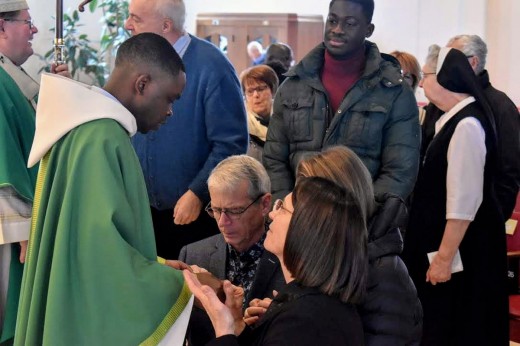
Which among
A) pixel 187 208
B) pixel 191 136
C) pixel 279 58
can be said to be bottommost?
pixel 187 208

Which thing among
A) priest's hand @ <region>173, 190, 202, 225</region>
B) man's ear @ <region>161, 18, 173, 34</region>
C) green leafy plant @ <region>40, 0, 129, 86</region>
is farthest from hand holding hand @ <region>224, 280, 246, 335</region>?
green leafy plant @ <region>40, 0, 129, 86</region>

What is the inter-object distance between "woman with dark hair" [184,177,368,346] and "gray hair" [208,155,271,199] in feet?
2.49

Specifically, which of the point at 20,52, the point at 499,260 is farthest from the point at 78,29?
the point at 499,260

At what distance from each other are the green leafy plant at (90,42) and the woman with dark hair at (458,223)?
187 inches

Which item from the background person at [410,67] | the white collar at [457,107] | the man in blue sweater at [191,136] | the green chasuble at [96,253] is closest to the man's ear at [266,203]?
the man in blue sweater at [191,136]

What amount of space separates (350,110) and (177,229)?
0.80m

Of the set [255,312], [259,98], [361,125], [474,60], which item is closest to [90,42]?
[259,98]

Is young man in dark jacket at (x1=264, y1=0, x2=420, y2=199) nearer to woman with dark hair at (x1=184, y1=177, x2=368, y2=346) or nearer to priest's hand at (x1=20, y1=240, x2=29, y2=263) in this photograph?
priest's hand at (x1=20, y1=240, x2=29, y2=263)

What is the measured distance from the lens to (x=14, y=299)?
315 cm

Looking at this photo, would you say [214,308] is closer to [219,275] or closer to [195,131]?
[219,275]

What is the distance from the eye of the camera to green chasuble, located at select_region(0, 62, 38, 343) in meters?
3.03

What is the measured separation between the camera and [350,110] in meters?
3.12

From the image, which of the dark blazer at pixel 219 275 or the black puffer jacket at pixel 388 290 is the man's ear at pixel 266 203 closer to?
the dark blazer at pixel 219 275

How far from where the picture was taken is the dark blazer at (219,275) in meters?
2.60
